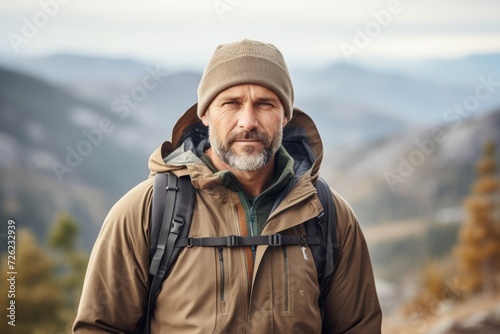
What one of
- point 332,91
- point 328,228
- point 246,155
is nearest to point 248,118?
point 246,155

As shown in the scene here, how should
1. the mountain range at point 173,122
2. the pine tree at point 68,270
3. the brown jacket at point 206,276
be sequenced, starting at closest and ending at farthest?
the brown jacket at point 206,276, the pine tree at point 68,270, the mountain range at point 173,122

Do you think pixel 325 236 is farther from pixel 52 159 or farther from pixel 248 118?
pixel 52 159

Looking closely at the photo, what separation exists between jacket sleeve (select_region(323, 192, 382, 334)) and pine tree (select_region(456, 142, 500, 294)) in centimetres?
1373

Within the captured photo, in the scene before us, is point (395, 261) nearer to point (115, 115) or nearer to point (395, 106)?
point (395, 106)

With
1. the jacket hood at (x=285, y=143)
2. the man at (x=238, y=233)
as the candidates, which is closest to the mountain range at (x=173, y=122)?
the jacket hood at (x=285, y=143)

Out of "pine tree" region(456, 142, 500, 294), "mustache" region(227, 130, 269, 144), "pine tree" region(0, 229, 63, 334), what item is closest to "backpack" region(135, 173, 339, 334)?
"mustache" region(227, 130, 269, 144)

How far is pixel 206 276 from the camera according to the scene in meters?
2.50

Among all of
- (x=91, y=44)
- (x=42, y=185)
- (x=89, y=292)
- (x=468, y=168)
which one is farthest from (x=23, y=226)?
(x=89, y=292)

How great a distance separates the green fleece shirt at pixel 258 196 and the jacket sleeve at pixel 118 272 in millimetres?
317

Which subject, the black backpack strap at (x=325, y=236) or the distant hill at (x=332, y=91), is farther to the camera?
the distant hill at (x=332, y=91)

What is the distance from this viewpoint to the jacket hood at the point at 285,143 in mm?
2727

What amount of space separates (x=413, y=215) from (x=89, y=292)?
2550cm

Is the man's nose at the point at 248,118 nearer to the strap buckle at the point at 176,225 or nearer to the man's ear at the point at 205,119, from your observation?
the man's ear at the point at 205,119

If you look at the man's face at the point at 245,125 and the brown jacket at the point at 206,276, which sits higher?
the man's face at the point at 245,125
